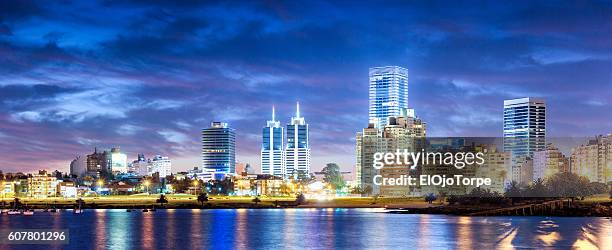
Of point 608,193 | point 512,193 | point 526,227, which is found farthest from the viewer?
point 608,193

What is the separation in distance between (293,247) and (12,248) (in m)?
24.6

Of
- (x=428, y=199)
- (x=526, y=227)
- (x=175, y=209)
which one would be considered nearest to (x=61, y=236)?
(x=526, y=227)

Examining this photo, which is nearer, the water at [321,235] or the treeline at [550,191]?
the water at [321,235]

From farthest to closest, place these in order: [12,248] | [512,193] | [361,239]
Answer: [512,193], [361,239], [12,248]

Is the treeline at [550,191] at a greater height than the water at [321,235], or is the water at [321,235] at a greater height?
the treeline at [550,191]

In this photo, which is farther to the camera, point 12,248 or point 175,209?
point 175,209

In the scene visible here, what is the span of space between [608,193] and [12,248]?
143 meters

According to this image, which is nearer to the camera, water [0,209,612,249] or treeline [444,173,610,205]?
water [0,209,612,249]

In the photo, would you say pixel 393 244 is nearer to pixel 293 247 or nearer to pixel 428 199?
pixel 293 247

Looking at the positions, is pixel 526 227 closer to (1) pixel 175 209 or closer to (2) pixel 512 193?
(2) pixel 512 193

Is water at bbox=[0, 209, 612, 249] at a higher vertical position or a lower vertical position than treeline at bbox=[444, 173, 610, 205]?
lower

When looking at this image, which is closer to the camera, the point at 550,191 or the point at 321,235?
the point at 321,235

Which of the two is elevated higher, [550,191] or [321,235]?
[550,191]

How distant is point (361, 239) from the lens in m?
85.1
